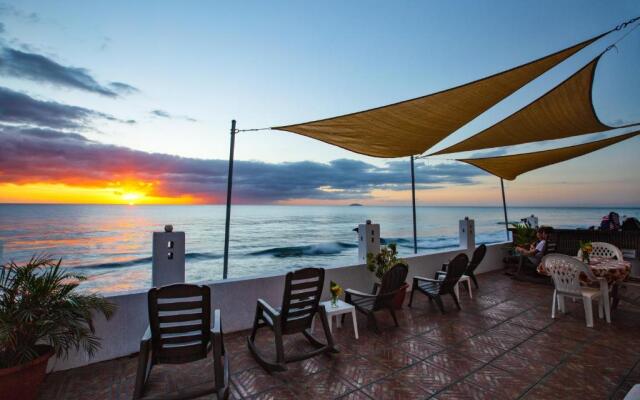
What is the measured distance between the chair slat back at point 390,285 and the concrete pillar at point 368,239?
1.18 metres

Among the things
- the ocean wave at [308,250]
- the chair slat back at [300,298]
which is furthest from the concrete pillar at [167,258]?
the ocean wave at [308,250]

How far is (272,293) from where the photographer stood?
14.4ft

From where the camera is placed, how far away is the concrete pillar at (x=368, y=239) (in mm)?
5441

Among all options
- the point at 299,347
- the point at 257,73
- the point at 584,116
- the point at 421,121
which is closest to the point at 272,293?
the point at 299,347

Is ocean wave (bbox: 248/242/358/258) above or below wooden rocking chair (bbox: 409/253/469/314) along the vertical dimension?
below

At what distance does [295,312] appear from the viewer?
331 cm

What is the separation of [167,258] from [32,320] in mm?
1299

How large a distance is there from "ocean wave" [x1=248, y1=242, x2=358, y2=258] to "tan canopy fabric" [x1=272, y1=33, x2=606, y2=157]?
17.7m

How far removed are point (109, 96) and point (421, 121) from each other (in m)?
7.34

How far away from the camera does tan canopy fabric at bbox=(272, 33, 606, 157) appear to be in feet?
11.5

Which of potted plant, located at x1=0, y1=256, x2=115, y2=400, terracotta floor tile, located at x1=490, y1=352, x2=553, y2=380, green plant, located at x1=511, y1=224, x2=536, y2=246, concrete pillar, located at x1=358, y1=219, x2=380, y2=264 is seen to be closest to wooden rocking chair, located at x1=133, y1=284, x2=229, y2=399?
potted plant, located at x1=0, y1=256, x2=115, y2=400

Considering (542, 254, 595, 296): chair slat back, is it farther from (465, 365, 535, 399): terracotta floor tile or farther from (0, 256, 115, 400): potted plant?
(0, 256, 115, 400): potted plant

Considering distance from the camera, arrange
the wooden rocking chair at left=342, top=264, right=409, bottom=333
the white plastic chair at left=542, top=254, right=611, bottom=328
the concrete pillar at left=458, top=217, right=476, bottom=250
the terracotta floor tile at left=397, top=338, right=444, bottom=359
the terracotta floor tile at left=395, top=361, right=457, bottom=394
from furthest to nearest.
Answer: the concrete pillar at left=458, top=217, right=476, bottom=250
the white plastic chair at left=542, top=254, right=611, bottom=328
the wooden rocking chair at left=342, top=264, right=409, bottom=333
the terracotta floor tile at left=397, top=338, right=444, bottom=359
the terracotta floor tile at left=395, top=361, right=457, bottom=394

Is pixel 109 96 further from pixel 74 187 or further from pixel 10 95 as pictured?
pixel 74 187
